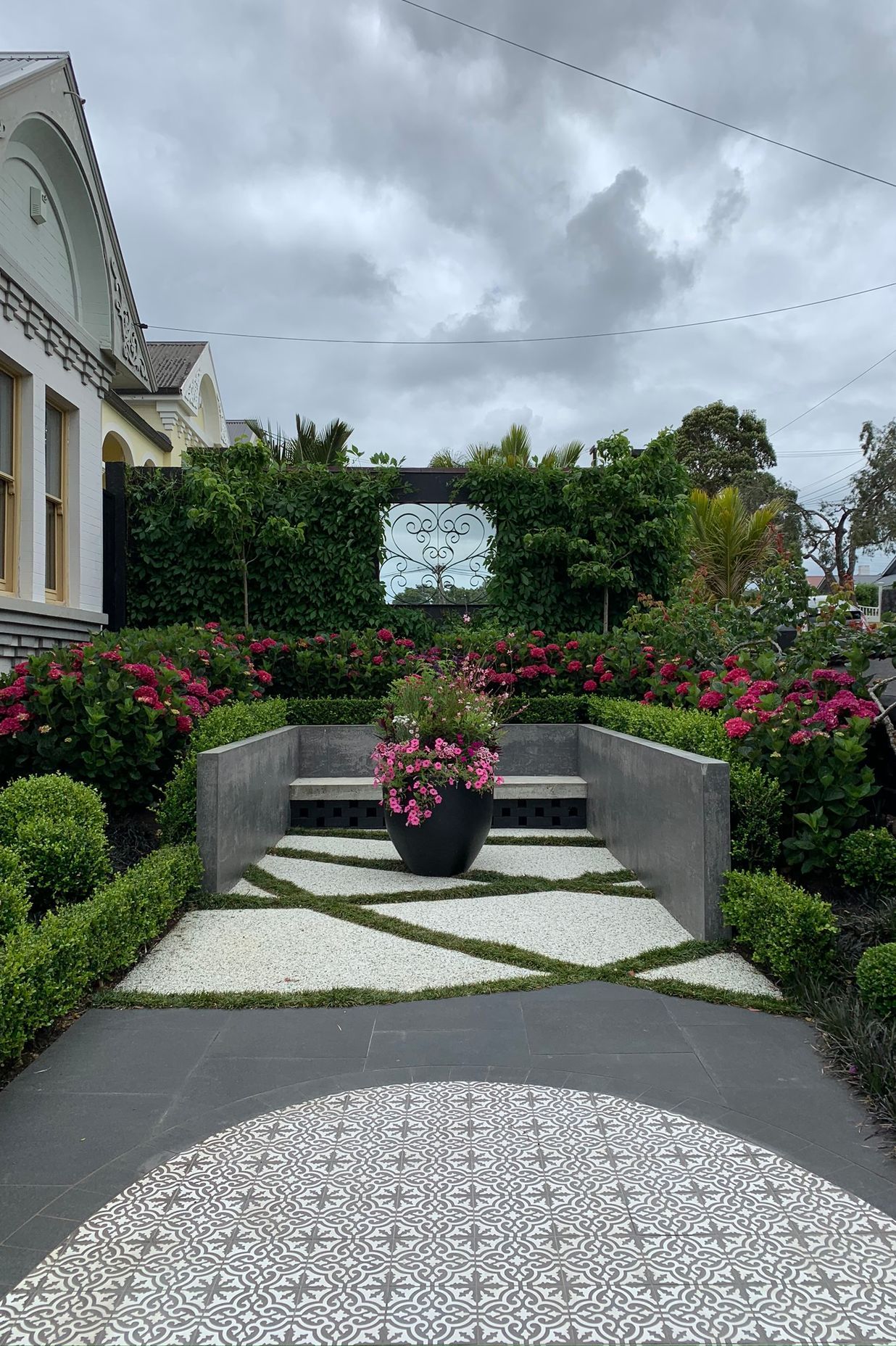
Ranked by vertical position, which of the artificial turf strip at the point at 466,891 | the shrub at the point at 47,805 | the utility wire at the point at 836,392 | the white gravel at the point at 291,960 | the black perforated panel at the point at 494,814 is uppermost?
the utility wire at the point at 836,392

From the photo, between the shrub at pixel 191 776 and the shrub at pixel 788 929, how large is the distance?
2823 millimetres

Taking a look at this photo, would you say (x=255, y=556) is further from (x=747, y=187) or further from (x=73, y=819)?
(x=747, y=187)

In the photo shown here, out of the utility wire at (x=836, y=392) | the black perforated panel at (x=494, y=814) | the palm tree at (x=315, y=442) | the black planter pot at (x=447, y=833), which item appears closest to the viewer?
the black planter pot at (x=447, y=833)

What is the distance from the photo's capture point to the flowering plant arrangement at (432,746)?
4.79 m

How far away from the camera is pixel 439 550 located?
9.15 meters

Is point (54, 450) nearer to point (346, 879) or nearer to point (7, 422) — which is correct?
point (7, 422)

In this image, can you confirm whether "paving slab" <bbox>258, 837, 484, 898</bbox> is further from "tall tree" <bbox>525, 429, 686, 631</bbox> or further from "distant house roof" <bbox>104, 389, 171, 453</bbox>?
"distant house roof" <bbox>104, 389, 171, 453</bbox>

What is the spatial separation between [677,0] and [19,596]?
730 centimetres

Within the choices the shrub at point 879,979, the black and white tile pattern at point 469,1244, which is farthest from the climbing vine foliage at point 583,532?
the black and white tile pattern at point 469,1244

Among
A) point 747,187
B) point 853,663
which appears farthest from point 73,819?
point 747,187

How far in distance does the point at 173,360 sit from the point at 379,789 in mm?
13223

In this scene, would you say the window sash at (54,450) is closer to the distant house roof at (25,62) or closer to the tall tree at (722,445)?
the distant house roof at (25,62)

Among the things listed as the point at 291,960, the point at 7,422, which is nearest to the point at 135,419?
the point at 7,422

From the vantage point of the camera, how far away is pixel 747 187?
9273mm
